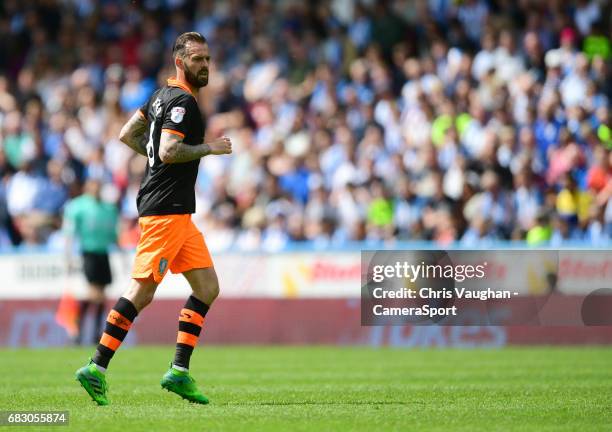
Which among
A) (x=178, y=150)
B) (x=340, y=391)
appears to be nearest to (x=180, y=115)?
(x=178, y=150)

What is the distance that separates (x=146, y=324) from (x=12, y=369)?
19.5ft

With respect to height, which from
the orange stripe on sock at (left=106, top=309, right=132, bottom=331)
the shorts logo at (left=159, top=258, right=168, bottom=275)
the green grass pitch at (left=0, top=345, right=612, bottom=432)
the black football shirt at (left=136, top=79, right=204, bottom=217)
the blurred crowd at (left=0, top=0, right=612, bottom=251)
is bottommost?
the green grass pitch at (left=0, top=345, right=612, bottom=432)

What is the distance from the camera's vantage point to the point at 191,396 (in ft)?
31.7

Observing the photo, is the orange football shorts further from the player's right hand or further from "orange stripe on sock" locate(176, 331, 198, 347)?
the player's right hand

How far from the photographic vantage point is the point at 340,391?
10852 millimetres

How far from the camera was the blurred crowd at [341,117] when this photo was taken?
1917cm

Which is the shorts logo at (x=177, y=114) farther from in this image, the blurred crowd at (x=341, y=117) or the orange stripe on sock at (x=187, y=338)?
the blurred crowd at (x=341, y=117)

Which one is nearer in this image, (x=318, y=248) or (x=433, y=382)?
(x=433, y=382)

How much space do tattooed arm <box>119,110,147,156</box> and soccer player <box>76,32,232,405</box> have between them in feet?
0.44

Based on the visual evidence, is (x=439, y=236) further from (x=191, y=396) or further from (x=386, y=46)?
(x=191, y=396)

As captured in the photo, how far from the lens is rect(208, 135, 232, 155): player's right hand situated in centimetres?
945

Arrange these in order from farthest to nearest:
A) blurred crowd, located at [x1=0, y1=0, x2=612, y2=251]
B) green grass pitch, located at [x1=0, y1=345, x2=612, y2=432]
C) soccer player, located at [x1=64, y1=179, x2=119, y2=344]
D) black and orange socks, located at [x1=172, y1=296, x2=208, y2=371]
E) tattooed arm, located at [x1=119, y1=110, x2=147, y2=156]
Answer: soccer player, located at [x1=64, y1=179, x2=119, y2=344]
blurred crowd, located at [x1=0, y1=0, x2=612, y2=251]
tattooed arm, located at [x1=119, y1=110, x2=147, y2=156]
black and orange socks, located at [x1=172, y1=296, x2=208, y2=371]
green grass pitch, located at [x1=0, y1=345, x2=612, y2=432]

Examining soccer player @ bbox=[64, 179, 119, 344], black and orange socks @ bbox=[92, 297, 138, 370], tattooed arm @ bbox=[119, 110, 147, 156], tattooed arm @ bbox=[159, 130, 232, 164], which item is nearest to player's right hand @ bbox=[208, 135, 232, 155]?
tattooed arm @ bbox=[159, 130, 232, 164]

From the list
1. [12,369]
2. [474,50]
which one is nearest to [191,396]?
[12,369]
